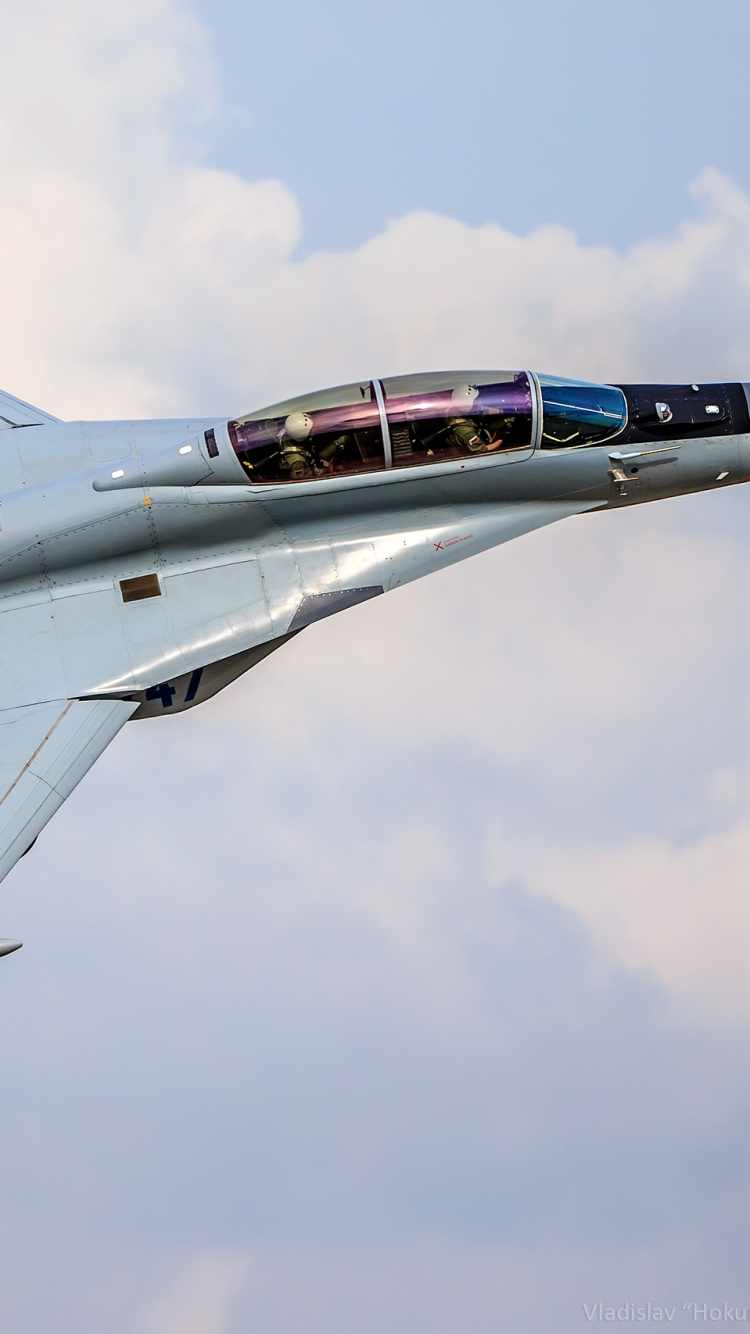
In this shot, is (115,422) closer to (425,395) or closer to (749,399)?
(425,395)

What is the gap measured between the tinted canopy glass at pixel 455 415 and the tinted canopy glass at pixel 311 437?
300mm

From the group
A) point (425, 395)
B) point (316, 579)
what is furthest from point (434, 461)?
point (316, 579)

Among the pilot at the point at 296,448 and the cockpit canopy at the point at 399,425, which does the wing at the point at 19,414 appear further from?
the pilot at the point at 296,448

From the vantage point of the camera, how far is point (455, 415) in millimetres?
17375

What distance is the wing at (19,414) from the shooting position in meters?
19.2

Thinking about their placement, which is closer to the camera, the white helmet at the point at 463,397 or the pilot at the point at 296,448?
the pilot at the point at 296,448

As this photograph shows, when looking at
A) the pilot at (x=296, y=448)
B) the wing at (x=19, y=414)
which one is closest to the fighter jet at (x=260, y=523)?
the pilot at (x=296, y=448)

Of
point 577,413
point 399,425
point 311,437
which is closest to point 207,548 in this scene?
point 311,437

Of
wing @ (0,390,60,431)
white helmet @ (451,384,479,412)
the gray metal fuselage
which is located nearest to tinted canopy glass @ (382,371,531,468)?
white helmet @ (451,384,479,412)

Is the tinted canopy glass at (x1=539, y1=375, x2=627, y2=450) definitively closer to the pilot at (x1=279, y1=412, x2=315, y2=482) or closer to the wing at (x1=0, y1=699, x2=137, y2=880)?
the pilot at (x1=279, y1=412, x2=315, y2=482)

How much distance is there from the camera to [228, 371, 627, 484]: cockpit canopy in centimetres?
1719

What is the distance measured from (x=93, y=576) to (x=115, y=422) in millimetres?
2418

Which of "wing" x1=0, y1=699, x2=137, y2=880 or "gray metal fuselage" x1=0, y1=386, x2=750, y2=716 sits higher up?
"gray metal fuselage" x1=0, y1=386, x2=750, y2=716

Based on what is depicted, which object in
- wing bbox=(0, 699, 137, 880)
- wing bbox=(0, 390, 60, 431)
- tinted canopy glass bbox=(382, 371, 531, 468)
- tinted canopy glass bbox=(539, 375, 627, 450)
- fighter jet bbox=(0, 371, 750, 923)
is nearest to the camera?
wing bbox=(0, 699, 137, 880)
